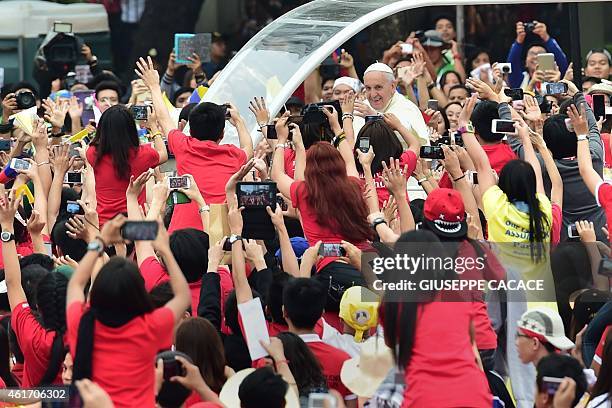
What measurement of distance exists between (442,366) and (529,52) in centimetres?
715

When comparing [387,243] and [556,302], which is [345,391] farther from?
[556,302]

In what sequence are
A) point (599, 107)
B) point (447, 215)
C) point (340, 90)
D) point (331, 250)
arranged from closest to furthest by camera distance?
point (447, 215)
point (331, 250)
point (599, 107)
point (340, 90)

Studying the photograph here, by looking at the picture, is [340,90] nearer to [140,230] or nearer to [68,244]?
[68,244]

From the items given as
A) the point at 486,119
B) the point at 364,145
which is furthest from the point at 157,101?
the point at 486,119

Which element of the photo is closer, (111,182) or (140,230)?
(140,230)

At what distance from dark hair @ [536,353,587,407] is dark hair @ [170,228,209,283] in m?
1.91

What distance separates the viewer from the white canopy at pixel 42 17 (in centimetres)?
1719

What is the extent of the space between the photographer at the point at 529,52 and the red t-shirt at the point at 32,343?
643cm

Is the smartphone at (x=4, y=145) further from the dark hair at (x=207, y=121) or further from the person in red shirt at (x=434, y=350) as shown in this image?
the person in red shirt at (x=434, y=350)

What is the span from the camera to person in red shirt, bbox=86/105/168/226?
8.76 m

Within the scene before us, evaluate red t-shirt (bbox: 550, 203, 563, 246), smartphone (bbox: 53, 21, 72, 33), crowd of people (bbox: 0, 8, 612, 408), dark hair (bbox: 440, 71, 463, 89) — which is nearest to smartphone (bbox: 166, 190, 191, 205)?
crowd of people (bbox: 0, 8, 612, 408)

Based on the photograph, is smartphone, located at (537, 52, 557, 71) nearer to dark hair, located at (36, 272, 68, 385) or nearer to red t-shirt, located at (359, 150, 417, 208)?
red t-shirt, located at (359, 150, 417, 208)

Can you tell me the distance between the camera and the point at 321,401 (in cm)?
621

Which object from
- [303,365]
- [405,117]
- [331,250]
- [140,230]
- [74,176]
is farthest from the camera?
[405,117]
